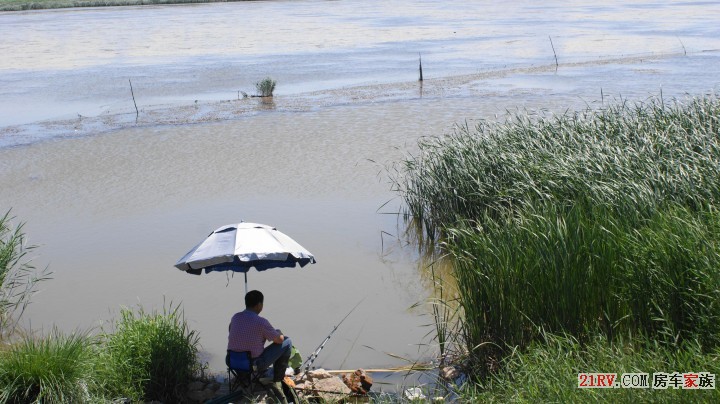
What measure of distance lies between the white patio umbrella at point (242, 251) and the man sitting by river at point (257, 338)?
465 mm

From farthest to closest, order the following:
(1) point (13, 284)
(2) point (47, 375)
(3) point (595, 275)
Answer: (1) point (13, 284)
(3) point (595, 275)
(2) point (47, 375)

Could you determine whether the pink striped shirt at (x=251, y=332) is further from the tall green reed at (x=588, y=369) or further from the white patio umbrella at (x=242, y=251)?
the tall green reed at (x=588, y=369)

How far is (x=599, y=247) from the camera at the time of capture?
7.43 meters

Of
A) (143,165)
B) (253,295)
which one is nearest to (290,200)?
(143,165)

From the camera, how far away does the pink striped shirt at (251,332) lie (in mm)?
7453

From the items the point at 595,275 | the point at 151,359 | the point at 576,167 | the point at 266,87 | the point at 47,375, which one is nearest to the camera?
the point at 47,375

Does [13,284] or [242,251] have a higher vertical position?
[242,251]

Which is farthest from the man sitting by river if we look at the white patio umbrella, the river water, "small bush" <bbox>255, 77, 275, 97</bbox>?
"small bush" <bbox>255, 77, 275, 97</bbox>

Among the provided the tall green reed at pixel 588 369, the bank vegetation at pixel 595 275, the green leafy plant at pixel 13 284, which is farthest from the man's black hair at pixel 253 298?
the green leafy plant at pixel 13 284

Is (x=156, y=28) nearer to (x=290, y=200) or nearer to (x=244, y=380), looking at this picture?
(x=290, y=200)

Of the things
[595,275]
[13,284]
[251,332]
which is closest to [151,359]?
[251,332]

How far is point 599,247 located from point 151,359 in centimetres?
407

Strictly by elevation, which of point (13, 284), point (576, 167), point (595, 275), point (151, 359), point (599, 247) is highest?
point (576, 167)

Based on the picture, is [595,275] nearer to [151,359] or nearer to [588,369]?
[588,369]
